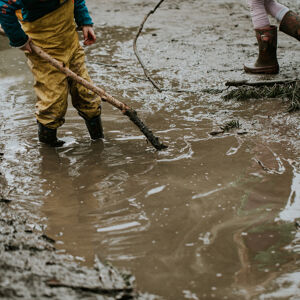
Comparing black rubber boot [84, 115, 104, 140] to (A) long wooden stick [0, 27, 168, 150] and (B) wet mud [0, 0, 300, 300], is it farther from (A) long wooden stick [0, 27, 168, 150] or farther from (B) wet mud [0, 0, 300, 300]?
(A) long wooden stick [0, 27, 168, 150]

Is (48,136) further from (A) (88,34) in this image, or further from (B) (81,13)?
(B) (81,13)

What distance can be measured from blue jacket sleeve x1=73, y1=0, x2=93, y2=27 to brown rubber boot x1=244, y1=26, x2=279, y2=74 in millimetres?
1978

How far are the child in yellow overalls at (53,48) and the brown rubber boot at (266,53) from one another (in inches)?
76.3

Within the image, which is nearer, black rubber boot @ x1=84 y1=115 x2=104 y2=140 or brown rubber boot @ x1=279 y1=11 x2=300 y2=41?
black rubber boot @ x1=84 y1=115 x2=104 y2=140

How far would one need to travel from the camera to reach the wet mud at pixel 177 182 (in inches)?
83.7

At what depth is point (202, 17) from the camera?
789 centimetres

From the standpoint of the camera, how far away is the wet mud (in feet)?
6.97

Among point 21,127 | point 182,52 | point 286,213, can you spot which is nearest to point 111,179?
point 286,213

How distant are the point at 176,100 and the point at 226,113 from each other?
0.60 metres

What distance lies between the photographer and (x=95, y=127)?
146 inches

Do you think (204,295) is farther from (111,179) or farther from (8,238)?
(111,179)

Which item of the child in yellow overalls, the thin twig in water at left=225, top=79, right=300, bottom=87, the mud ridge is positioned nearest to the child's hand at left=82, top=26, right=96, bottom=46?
the child in yellow overalls

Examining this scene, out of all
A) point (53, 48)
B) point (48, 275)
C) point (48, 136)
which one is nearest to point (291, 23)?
point (53, 48)

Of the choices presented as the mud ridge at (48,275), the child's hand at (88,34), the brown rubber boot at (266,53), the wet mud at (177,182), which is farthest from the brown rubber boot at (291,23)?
the mud ridge at (48,275)
